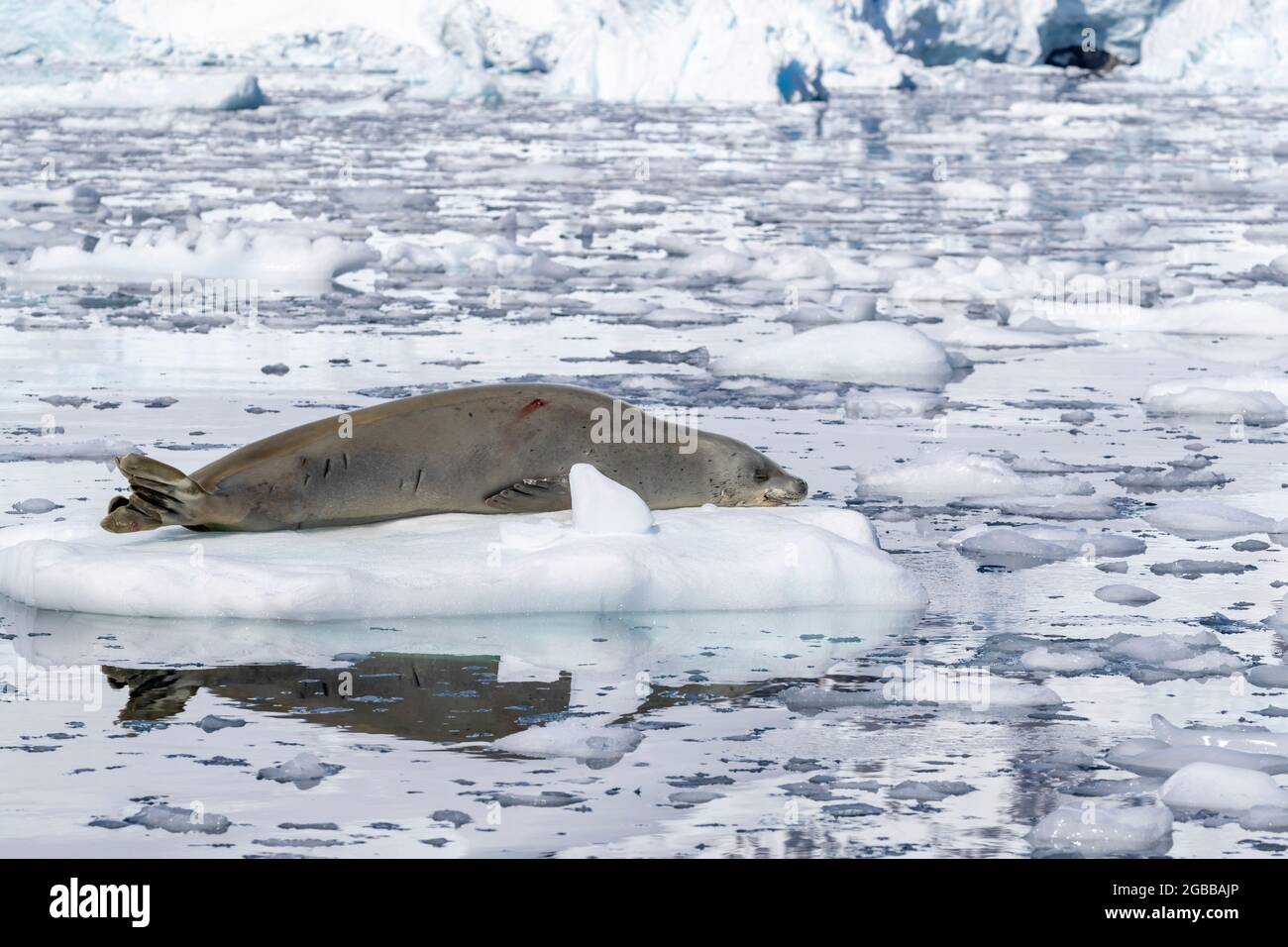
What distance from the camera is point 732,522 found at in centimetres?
452

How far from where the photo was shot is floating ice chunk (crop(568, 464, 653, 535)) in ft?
14.1

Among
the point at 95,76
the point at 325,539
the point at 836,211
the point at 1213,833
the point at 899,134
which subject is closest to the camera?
the point at 1213,833

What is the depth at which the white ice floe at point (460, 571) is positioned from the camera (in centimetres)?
399

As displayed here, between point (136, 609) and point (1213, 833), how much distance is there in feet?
7.24

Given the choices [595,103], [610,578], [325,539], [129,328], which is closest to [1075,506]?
[610,578]

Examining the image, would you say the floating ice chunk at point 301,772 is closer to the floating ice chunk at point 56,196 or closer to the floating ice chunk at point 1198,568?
the floating ice chunk at point 1198,568

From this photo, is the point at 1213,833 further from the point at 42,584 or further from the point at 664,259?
the point at 664,259

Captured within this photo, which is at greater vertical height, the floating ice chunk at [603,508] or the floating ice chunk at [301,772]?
the floating ice chunk at [603,508]

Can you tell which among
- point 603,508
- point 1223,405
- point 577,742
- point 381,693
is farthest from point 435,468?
point 1223,405

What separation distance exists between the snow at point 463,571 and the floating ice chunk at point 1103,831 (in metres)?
1.39

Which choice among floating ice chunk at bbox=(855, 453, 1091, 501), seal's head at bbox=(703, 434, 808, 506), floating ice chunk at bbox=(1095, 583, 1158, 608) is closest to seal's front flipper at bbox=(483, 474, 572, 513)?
seal's head at bbox=(703, 434, 808, 506)

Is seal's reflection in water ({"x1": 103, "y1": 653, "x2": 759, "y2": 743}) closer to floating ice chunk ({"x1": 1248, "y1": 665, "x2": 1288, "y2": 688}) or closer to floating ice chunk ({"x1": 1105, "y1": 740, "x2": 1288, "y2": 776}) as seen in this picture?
floating ice chunk ({"x1": 1105, "y1": 740, "x2": 1288, "y2": 776})

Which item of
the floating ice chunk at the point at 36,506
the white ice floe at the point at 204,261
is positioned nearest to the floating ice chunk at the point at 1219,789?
the floating ice chunk at the point at 36,506

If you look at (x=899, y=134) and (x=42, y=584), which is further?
(x=899, y=134)
